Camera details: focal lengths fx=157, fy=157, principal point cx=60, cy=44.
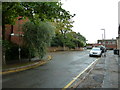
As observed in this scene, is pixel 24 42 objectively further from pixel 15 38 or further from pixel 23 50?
pixel 15 38

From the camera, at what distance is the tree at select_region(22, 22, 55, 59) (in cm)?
1619

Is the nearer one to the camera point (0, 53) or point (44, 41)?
point (0, 53)

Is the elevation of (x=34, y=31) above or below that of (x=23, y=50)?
above

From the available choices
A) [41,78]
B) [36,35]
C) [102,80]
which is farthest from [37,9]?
[102,80]

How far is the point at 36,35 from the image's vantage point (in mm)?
16188

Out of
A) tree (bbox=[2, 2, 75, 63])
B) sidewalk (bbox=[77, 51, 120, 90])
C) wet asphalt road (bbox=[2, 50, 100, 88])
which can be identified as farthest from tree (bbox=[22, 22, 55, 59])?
sidewalk (bbox=[77, 51, 120, 90])

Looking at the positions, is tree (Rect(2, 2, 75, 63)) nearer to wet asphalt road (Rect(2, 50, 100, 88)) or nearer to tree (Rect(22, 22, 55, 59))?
tree (Rect(22, 22, 55, 59))

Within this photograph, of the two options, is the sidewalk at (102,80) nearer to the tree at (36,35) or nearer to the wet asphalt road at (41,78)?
the wet asphalt road at (41,78)

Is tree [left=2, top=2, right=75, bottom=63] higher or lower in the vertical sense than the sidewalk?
higher

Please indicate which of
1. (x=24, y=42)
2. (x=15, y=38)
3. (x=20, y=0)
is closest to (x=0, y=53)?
(x=24, y=42)

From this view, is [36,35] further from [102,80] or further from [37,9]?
[102,80]

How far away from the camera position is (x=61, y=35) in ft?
158

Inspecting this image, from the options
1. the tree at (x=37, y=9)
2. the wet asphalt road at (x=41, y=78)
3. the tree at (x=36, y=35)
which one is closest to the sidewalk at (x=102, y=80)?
the wet asphalt road at (x=41, y=78)

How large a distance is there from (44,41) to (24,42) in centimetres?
214
